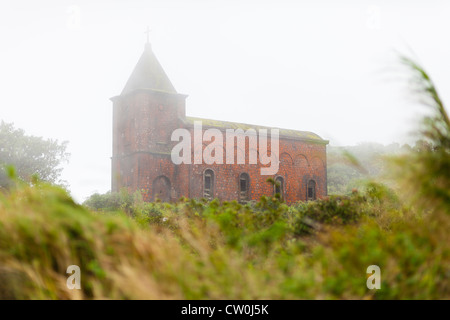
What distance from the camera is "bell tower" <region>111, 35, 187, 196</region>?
29688 millimetres

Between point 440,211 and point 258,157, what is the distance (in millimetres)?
29803

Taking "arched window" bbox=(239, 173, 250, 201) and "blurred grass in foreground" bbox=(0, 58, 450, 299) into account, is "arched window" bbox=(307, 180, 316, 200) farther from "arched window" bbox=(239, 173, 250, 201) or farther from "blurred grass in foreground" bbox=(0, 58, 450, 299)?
"blurred grass in foreground" bbox=(0, 58, 450, 299)

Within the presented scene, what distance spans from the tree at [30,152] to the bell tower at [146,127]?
1047 cm

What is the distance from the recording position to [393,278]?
10.2 ft

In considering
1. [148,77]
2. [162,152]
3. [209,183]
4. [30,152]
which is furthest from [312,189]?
[30,152]

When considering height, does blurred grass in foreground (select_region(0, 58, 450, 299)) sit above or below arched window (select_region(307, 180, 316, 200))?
below

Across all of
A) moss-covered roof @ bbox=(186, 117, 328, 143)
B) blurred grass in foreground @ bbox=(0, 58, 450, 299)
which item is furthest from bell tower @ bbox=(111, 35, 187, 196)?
blurred grass in foreground @ bbox=(0, 58, 450, 299)

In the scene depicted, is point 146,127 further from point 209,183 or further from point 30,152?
point 30,152

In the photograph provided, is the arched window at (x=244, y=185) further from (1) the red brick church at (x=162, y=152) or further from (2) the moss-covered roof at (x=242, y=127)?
(2) the moss-covered roof at (x=242, y=127)

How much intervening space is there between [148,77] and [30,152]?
15.1m

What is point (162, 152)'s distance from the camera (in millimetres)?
30281

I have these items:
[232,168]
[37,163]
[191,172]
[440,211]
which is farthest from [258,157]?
[440,211]
